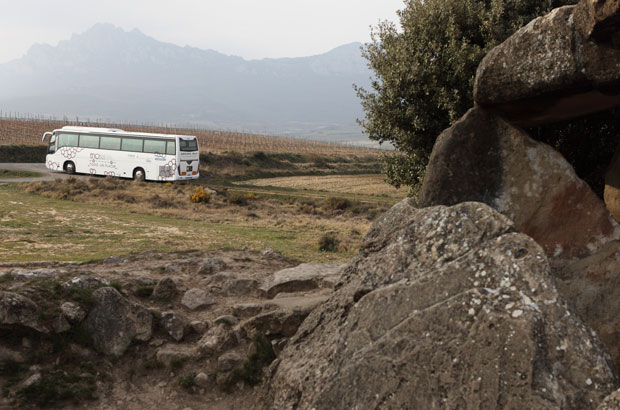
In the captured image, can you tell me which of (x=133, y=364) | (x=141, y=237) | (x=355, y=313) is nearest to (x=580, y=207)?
(x=355, y=313)

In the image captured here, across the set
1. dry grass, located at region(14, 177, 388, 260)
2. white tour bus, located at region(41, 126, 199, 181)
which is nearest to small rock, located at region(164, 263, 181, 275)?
dry grass, located at region(14, 177, 388, 260)

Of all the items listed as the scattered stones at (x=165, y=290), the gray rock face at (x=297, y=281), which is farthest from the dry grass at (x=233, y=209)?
the scattered stones at (x=165, y=290)

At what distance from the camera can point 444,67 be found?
17891mm

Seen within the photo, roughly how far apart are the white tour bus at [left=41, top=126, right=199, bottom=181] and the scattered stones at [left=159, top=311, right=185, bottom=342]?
1499 inches

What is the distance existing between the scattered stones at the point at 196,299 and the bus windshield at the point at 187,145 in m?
36.8

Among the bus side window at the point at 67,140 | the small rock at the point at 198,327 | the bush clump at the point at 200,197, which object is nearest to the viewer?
the small rock at the point at 198,327

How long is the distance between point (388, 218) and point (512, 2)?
1192 cm

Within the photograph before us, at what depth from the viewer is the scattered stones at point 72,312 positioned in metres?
9.71

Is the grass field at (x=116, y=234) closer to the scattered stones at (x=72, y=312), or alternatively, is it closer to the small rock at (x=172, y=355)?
the scattered stones at (x=72, y=312)

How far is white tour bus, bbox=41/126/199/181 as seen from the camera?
4803 centimetres

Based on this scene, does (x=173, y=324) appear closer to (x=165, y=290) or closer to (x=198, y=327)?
→ (x=198, y=327)

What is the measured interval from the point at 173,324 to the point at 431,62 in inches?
501

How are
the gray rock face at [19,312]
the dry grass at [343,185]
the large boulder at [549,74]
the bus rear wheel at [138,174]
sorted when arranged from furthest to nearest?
the dry grass at [343,185]
the bus rear wheel at [138,174]
the gray rock face at [19,312]
the large boulder at [549,74]

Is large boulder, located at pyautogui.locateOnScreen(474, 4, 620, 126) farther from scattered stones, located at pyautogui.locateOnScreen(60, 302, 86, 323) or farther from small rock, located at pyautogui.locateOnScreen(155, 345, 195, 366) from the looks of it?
scattered stones, located at pyautogui.locateOnScreen(60, 302, 86, 323)
